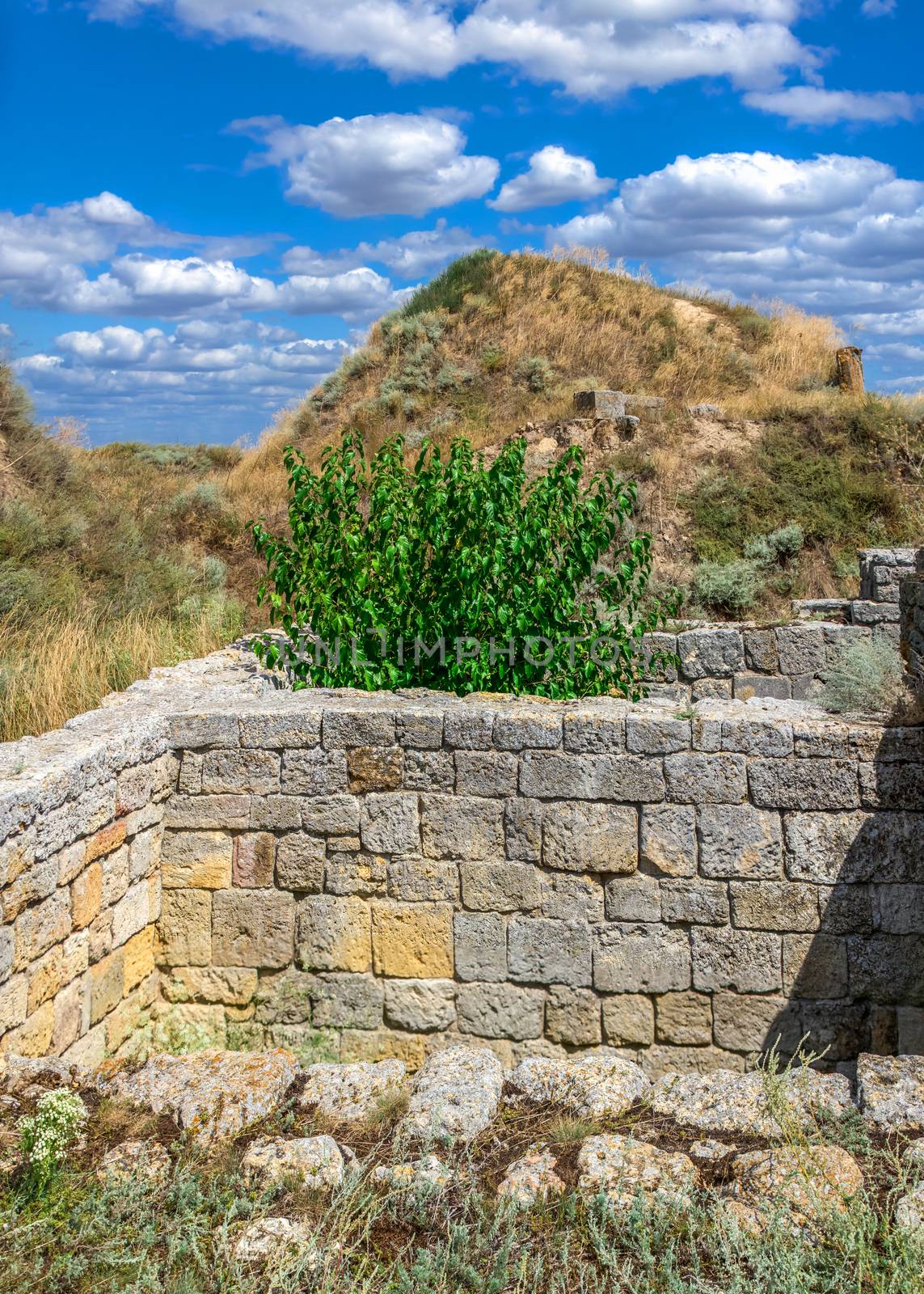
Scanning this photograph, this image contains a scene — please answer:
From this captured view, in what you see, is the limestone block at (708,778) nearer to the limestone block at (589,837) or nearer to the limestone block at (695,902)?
the limestone block at (589,837)

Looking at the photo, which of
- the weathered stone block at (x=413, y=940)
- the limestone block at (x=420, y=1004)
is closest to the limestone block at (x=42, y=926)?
the weathered stone block at (x=413, y=940)

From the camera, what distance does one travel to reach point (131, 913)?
5.02 meters

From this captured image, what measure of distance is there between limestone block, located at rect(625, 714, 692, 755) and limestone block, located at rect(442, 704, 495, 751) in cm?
69

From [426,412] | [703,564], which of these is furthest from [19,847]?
[426,412]

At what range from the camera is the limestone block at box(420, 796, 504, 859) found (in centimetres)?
510

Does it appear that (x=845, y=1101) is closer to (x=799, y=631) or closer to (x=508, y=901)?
(x=508, y=901)

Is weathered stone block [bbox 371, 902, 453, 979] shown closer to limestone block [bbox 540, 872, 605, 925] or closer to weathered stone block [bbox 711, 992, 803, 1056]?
limestone block [bbox 540, 872, 605, 925]

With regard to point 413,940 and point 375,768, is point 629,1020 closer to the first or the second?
point 413,940

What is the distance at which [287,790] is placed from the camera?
5230 mm

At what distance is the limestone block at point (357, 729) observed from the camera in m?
5.16

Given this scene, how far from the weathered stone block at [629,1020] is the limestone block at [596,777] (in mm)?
1001

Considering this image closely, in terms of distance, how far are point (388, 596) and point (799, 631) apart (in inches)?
193

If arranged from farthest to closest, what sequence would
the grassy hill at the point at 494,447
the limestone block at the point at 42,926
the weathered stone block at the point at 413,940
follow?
1. the grassy hill at the point at 494,447
2. the weathered stone block at the point at 413,940
3. the limestone block at the point at 42,926

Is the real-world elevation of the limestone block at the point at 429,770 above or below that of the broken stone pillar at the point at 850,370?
below
